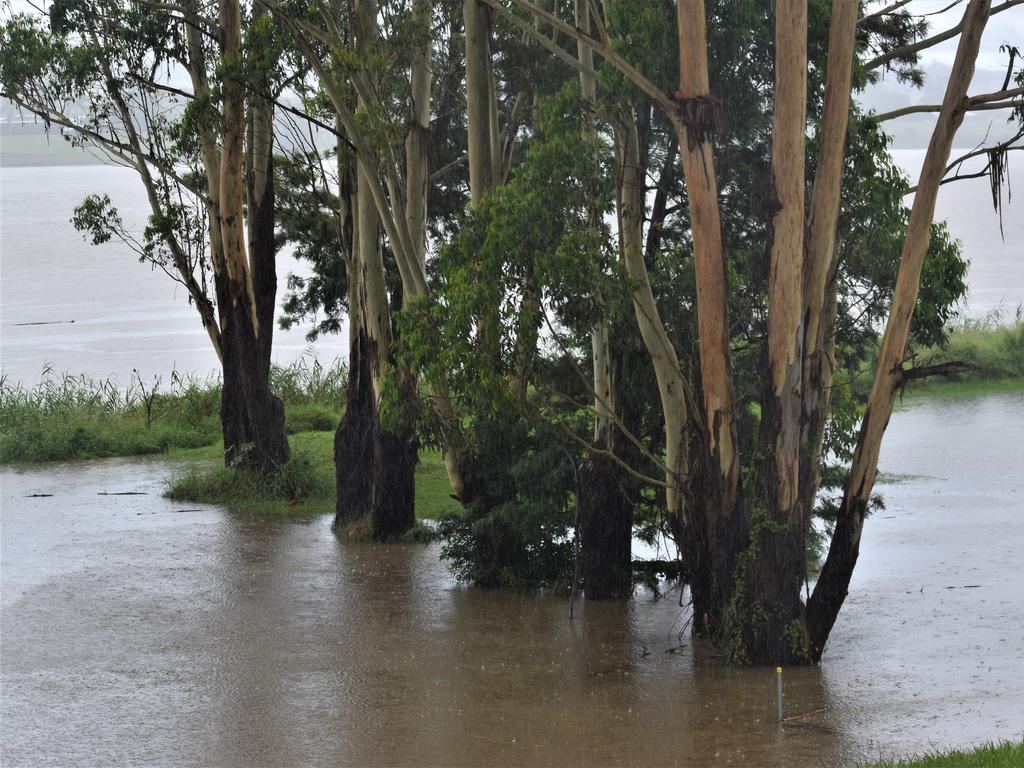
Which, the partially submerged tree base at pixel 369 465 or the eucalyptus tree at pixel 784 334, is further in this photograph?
the partially submerged tree base at pixel 369 465

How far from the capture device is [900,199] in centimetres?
1231

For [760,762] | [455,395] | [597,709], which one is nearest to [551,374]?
[455,395]

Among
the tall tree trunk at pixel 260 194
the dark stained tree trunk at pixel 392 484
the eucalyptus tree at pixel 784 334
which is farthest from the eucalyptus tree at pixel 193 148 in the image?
the eucalyptus tree at pixel 784 334

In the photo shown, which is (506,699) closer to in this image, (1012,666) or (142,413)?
(1012,666)

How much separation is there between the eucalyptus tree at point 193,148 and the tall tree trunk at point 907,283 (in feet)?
30.9

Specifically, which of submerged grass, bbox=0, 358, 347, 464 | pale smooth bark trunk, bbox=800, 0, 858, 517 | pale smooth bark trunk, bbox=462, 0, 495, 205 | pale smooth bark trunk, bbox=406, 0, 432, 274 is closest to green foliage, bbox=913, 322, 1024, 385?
submerged grass, bbox=0, 358, 347, 464

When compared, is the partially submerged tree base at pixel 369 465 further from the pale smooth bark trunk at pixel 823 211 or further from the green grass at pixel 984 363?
the green grass at pixel 984 363

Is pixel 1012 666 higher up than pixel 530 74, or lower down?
lower down

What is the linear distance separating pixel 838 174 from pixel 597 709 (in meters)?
4.34

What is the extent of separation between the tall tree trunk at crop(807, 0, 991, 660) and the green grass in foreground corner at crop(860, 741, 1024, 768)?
2902 millimetres

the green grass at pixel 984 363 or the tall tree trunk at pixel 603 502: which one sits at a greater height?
the green grass at pixel 984 363

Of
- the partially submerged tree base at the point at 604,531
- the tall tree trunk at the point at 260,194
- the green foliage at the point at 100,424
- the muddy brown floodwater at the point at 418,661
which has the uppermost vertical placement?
the tall tree trunk at the point at 260,194

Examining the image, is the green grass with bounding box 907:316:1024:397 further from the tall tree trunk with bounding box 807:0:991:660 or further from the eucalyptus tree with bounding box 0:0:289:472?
the tall tree trunk with bounding box 807:0:991:660

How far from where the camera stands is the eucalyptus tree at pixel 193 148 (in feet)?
60.1
